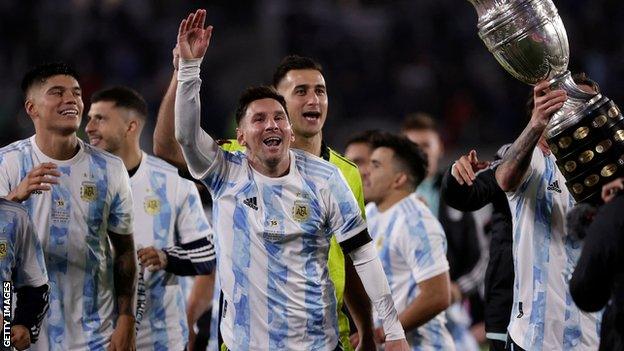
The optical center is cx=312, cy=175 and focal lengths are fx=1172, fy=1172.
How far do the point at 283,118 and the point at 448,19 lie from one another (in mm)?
12102

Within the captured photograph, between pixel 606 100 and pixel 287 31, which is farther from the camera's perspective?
pixel 287 31

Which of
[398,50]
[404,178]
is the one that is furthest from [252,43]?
[404,178]

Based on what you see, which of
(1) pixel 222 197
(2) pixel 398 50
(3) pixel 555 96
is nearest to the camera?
(3) pixel 555 96

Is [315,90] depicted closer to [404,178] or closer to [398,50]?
[404,178]

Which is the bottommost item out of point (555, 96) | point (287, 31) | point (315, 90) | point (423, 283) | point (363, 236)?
point (423, 283)

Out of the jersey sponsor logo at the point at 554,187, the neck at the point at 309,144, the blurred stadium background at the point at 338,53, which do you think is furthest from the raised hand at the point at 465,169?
the blurred stadium background at the point at 338,53

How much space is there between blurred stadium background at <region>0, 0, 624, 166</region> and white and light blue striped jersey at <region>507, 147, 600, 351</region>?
9804mm

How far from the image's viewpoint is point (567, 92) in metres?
5.04

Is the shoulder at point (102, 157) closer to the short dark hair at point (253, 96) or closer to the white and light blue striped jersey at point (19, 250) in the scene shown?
the white and light blue striped jersey at point (19, 250)

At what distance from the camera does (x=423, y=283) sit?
6.69 meters

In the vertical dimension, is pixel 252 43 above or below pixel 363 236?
above

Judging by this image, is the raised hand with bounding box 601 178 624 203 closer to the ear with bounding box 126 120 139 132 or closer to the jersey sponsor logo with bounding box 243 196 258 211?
the jersey sponsor logo with bounding box 243 196 258 211

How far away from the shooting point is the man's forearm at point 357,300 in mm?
5934

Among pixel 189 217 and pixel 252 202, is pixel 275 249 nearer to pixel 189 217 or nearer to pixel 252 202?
pixel 252 202
